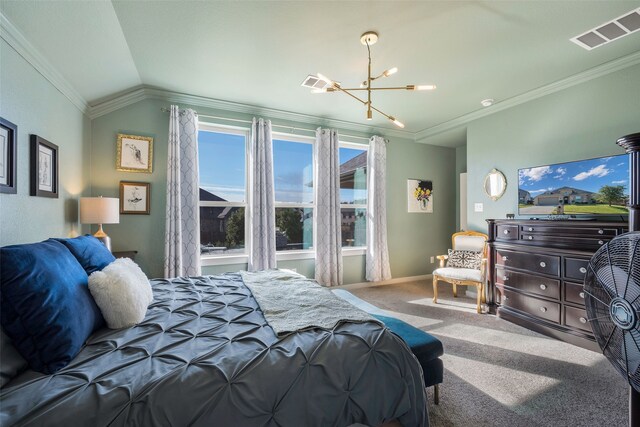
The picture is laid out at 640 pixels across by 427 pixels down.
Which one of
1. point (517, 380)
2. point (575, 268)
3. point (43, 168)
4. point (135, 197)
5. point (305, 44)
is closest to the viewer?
point (517, 380)

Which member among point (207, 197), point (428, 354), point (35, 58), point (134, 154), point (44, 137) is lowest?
point (428, 354)

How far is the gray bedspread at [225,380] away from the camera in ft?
3.02

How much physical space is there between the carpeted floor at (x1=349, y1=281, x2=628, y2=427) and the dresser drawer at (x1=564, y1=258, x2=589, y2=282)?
643 millimetres

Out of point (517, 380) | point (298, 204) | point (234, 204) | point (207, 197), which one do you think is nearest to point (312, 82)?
point (298, 204)

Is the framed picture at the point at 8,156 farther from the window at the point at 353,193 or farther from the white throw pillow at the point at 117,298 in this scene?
the window at the point at 353,193

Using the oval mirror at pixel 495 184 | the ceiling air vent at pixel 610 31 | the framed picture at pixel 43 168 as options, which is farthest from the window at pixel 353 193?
the framed picture at pixel 43 168

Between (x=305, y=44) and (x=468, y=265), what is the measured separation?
11.3ft

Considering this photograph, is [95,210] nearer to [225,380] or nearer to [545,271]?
[225,380]

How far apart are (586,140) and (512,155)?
0.77m

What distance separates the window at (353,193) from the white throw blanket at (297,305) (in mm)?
2496

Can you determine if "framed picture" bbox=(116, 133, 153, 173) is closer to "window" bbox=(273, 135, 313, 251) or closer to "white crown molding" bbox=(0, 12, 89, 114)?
"white crown molding" bbox=(0, 12, 89, 114)

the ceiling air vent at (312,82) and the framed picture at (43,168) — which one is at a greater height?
the ceiling air vent at (312,82)

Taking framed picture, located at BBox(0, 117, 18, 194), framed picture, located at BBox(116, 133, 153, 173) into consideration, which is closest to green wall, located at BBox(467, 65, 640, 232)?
framed picture, located at BBox(116, 133, 153, 173)

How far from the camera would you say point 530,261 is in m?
3.02
